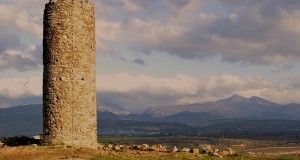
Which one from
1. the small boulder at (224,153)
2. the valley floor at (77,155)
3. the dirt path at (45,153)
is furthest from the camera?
the small boulder at (224,153)

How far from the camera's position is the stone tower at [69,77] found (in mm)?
35225

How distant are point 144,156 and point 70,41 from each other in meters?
10.5

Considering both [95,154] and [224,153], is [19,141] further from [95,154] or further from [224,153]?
[224,153]

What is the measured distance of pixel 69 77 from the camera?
1398 inches

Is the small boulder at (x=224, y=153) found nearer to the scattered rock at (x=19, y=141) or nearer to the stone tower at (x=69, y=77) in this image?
the stone tower at (x=69, y=77)

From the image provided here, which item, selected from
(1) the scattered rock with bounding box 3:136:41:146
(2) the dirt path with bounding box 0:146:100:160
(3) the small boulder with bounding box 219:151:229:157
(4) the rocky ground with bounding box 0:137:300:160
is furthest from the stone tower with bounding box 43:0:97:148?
(3) the small boulder with bounding box 219:151:229:157

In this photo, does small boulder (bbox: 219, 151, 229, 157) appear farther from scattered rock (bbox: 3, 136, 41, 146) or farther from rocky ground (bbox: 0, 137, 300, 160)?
scattered rock (bbox: 3, 136, 41, 146)

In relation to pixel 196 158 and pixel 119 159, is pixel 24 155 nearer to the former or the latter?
pixel 119 159

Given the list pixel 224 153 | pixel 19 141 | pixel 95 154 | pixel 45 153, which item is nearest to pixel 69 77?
pixel 45 153

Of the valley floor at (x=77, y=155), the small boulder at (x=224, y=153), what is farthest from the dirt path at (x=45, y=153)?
the small boulder at (x=224, y=153)

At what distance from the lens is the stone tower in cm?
3522

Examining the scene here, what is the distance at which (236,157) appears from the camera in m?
33.8

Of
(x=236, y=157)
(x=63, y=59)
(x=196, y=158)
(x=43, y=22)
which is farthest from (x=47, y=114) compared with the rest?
(x=236, y=157)

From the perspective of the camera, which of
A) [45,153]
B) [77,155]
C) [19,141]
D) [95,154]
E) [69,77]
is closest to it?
[77,155]
